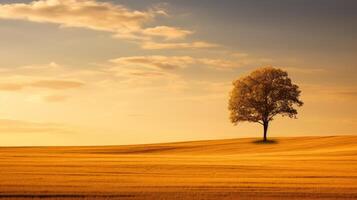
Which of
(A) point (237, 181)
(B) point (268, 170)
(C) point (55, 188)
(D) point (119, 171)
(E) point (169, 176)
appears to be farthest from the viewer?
(B) point (268, 170)

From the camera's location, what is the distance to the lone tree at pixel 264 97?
79812 millimetres

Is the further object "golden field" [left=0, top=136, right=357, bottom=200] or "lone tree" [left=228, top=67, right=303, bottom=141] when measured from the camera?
"lone tree" [left=228, top=67, right=303, bottom=141]

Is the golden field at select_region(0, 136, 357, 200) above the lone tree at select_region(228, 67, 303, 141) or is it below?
below

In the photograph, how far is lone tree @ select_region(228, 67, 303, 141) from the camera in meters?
79.8

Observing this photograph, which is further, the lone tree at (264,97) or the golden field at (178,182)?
the lone tree at (264,97)

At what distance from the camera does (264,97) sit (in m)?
79.9

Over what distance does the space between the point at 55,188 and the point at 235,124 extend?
59.7 meters

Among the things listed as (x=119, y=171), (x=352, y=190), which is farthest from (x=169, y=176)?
(x=352, y=190)

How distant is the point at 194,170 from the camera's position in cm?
3341

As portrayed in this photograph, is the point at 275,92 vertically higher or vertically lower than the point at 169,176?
higher

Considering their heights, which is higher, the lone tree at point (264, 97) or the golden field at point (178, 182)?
the lone tree at point (264, 97)

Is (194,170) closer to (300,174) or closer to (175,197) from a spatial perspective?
(300,174)

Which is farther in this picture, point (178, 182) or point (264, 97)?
point (264, 97)

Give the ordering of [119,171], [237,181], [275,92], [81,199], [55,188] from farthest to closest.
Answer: [275,92], [119,171], [237,181], [55,188], [81,199]
